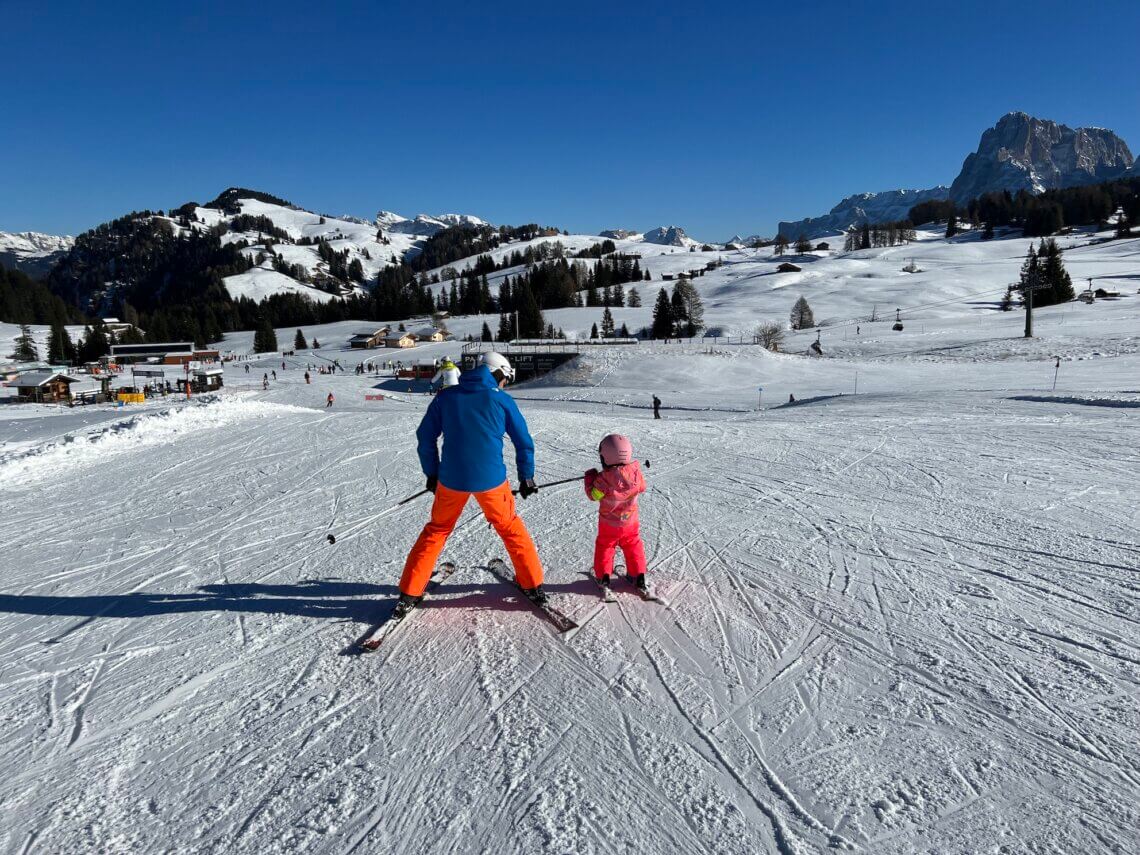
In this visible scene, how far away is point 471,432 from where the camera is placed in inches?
154

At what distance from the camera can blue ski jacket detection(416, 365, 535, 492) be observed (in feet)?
12.8

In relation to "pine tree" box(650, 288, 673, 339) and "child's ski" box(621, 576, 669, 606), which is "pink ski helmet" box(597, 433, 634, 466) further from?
"pine tree" box(650, 288, 673, 339)

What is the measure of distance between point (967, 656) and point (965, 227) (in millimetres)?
176509

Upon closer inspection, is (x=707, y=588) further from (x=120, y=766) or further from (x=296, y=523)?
A: (x=296, y=523)

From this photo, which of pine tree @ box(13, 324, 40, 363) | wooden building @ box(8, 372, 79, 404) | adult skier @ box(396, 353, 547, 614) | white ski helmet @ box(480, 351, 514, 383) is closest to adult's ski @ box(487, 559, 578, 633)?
adult skier @ box(396, 353, 547, 614)

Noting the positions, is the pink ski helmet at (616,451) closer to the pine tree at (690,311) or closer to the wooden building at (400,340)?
the pine tree at (690,311)

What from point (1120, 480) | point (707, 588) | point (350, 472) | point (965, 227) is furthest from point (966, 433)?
point (965, 227)

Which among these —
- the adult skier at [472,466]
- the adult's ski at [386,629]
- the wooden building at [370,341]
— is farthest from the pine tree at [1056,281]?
the wooden building at [370,341]

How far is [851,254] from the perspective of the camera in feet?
425

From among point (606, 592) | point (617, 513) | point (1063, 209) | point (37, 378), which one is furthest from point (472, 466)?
point (1063, 209)

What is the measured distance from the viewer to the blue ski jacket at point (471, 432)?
3902 millimetres

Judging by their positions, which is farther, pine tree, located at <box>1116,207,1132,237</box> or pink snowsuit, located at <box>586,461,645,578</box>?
pine tree, located at <box>1116,207,1132,237</box>

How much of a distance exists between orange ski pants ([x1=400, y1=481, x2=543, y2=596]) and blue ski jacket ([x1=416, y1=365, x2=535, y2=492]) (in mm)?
85

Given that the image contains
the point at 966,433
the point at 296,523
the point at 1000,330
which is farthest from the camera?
the point at 1000,330
